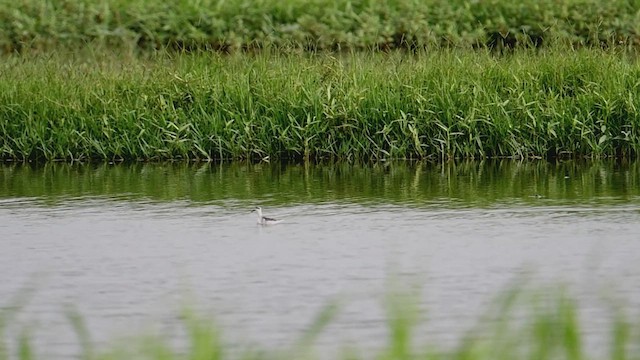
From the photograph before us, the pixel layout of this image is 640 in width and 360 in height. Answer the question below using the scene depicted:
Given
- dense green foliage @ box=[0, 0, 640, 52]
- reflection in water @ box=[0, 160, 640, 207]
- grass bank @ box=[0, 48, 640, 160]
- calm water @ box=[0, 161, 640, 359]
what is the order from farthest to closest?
dense green foliage @ box=[0, 0, 640, 52] → grass bank @ box=[0, 48, 640, 160] → reflection in water @ box=[0, 160, 640, 207] → calm water @ box=[0, 161, 640, 359]

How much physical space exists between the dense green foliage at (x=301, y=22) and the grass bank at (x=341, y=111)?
513 centimetres

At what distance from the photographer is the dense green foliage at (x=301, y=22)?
19.8 meters

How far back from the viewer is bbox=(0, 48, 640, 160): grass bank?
13.4m

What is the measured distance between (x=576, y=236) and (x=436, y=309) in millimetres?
2324

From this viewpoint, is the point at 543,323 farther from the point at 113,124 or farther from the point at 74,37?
the point at 74,37

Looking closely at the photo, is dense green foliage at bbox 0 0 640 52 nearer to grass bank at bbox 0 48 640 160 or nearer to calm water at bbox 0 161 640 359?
grass bank at bbox 0 48 640 160

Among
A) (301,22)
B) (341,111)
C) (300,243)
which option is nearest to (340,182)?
(341,111)

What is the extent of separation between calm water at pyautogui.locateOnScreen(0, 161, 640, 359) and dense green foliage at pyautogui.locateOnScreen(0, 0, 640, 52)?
683 cm

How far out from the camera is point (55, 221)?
10438mm

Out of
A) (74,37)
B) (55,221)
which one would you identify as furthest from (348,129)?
(74,37)

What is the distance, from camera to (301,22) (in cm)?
2031

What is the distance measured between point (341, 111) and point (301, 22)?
6933 mm

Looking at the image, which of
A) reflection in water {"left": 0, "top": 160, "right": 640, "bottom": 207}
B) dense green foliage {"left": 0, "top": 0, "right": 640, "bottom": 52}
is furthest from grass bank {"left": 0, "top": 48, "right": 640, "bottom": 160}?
dense green foliage {"left": 0, "top": 0, "right": 640, "bottom": 52}

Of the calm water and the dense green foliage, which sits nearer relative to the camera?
the calm water
